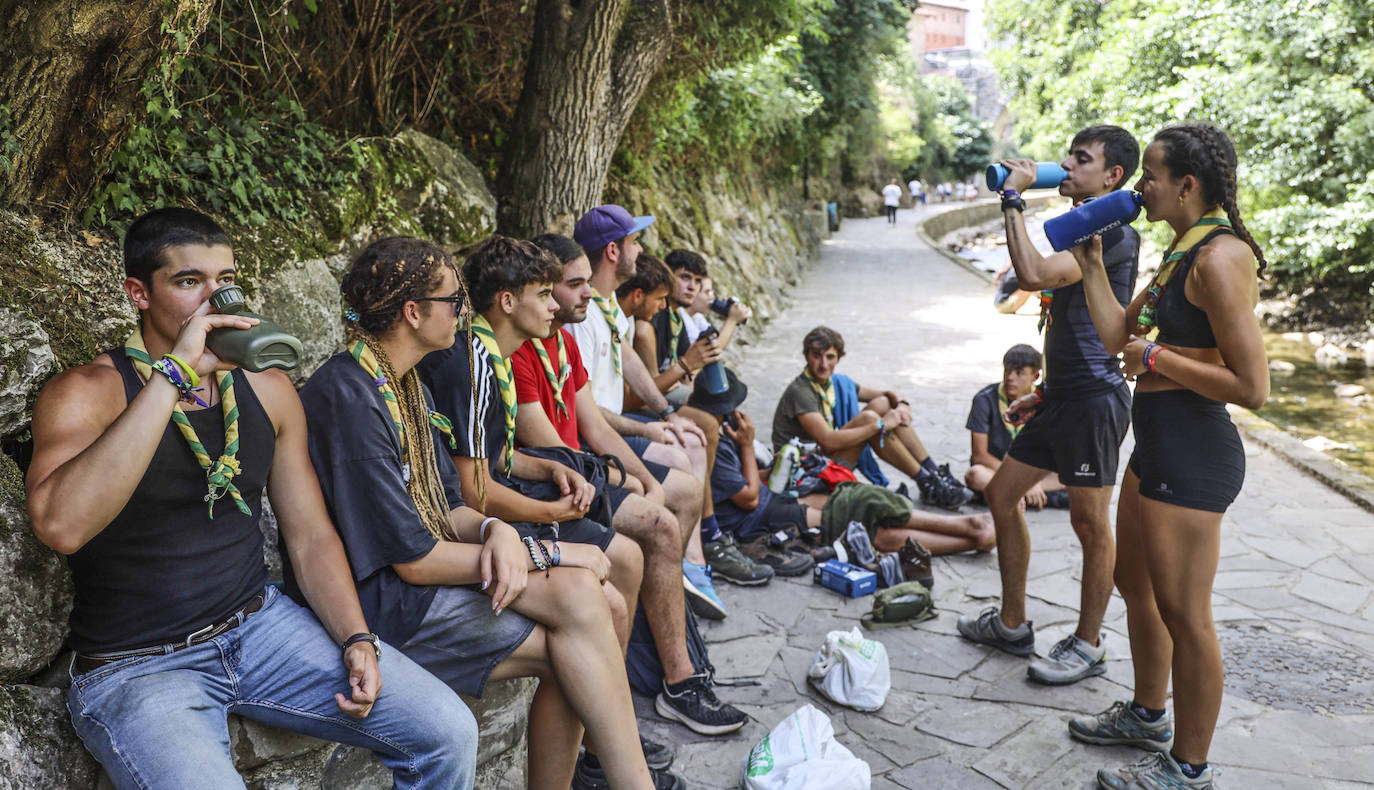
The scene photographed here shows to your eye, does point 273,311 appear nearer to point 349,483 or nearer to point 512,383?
point 512,383

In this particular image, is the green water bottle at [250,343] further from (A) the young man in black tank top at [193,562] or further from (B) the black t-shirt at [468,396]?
(B) the black t-shirt at [468,396]

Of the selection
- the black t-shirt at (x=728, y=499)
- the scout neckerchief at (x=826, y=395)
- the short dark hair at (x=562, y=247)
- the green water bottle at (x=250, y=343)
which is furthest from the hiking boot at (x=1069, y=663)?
the green water bottle at (x=250, y=343)

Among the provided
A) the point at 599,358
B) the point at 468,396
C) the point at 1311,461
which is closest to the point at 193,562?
the point at 468,396

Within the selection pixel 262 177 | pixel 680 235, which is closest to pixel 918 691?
pixel 262 177

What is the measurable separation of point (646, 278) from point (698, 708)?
250 centimetres

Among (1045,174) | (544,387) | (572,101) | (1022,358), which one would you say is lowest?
(1022,358)

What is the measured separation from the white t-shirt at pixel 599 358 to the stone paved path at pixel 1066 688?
1.15m

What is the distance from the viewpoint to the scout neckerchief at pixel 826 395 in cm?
609

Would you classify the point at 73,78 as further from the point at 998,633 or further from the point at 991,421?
the point at 991,421

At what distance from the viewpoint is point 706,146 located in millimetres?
14969

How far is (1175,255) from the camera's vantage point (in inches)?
124

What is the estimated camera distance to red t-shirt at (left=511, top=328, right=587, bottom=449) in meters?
3.68

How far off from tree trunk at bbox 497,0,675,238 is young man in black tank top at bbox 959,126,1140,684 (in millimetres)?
3076

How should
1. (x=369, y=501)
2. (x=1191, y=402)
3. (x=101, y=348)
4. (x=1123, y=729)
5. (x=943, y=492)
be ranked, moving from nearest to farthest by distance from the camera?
(x=369, y=501) < (x=101, y=348) < (x=1191, y=402) < (x=1123, y=729) < (x=943, y=492)
